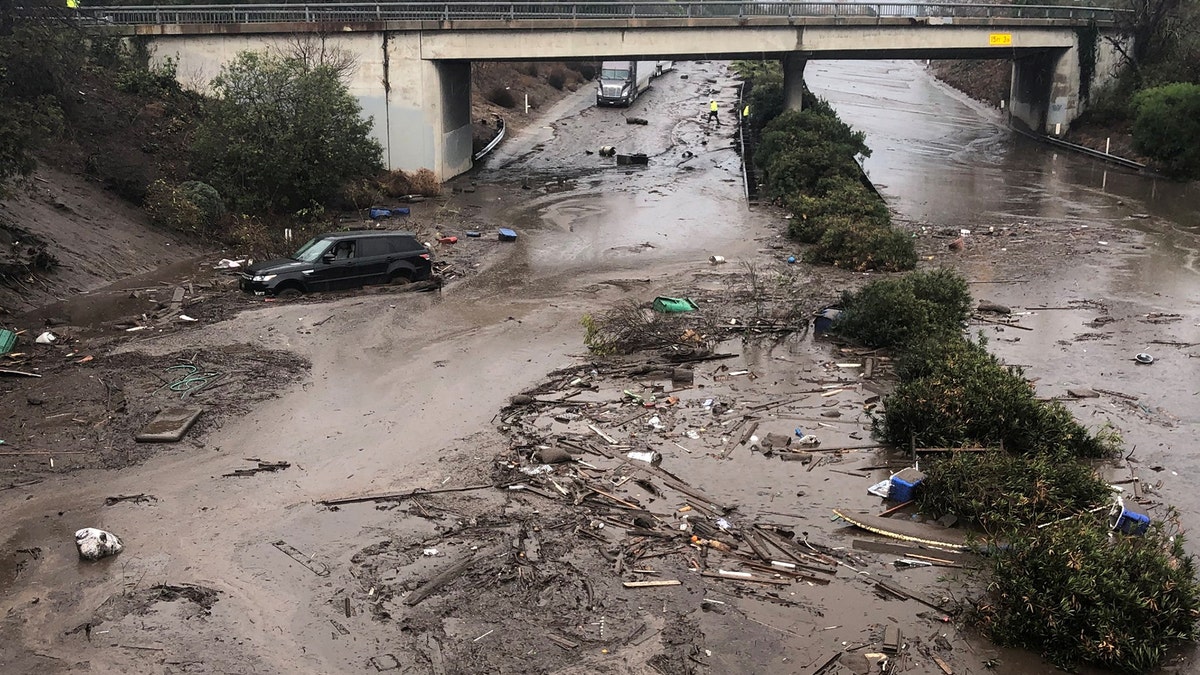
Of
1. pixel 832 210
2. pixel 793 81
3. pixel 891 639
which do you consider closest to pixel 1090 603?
pixel 891 639

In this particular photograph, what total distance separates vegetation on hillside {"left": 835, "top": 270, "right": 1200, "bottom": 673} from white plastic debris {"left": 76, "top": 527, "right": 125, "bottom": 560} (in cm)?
933

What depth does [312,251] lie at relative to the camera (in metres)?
22.9

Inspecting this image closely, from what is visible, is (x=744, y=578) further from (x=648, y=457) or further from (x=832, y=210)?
(x=832, y=210)

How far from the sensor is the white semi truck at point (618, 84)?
58.3 metres

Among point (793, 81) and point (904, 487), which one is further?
point (793, 81)

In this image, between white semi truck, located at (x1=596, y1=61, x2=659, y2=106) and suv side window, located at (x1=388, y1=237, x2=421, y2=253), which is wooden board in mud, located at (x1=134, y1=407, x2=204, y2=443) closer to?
suv side window, located at (x1=388, y1=237, x2=421, y2=253)

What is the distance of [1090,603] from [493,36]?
110 feet

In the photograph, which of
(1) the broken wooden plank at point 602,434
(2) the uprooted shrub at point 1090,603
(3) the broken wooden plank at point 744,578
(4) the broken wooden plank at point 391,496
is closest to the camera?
(2) the uprooted shrub at point 1090,603

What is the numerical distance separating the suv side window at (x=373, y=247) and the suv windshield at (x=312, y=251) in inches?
32.1

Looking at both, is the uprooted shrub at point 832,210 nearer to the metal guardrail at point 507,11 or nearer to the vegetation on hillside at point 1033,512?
the vegetation on hillside at point 1033,512

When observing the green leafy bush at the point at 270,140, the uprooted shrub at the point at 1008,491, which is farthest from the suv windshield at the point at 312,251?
the uprooted shrub at the point at 1008,491

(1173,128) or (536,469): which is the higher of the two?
(1173,128)

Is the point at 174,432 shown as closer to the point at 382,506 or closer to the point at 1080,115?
the point at 382,506

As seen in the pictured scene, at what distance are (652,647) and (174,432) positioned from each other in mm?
8362
